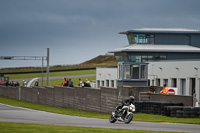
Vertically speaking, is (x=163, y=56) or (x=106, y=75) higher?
(x=163, y=56)

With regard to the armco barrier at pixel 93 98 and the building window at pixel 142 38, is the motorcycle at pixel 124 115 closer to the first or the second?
the armco barrier at pixel 93 98

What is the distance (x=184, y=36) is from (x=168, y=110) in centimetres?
5420

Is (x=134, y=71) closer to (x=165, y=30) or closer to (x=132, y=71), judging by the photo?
(x=132, y=71)

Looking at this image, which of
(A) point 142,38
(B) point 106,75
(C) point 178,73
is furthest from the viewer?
(A) point 142,38

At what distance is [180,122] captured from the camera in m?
24.1

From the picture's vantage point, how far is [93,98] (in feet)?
136

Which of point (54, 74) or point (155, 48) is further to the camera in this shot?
point (54, 74)

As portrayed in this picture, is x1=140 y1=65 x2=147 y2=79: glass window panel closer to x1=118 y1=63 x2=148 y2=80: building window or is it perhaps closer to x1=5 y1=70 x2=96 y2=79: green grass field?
x1=118 y1=63 x2=148 y2=80: building window

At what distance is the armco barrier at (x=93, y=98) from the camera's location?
29502 mm

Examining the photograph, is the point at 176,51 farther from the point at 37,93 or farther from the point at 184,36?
the point at 37,93

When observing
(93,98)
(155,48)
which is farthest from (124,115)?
(155,48)

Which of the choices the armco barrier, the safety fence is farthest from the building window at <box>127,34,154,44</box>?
the safety fence

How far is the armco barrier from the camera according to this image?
96.8 ft

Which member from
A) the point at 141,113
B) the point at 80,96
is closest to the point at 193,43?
the point at 80,96
